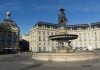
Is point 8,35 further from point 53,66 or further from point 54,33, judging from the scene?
point 53,66

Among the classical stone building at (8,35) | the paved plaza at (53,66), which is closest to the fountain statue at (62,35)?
the paved plaza at (53,66)

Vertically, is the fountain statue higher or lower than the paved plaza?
higher

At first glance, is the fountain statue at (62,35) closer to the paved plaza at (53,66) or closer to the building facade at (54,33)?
the paved plaza at (53,66)

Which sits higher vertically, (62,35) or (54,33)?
(54,33)

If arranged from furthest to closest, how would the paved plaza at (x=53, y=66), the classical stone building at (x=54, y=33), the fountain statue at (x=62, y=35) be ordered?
the classical stone building at (x=54, y=33), the fountain statue at (x=62, y=35), the paved plaza at (x=53, y=66)

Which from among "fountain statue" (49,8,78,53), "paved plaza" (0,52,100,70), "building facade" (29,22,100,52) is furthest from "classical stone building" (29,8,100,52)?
"paved plaza" (0,52,100,70)

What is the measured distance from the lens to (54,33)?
148m

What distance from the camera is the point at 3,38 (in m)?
131

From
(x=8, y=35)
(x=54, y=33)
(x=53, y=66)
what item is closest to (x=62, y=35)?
(x=53, y=66)

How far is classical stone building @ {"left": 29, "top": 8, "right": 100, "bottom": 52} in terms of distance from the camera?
463 feet

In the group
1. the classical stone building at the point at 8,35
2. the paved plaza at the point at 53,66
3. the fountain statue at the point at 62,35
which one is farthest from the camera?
the classical stone building at the point at 8,35

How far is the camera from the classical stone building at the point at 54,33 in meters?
141

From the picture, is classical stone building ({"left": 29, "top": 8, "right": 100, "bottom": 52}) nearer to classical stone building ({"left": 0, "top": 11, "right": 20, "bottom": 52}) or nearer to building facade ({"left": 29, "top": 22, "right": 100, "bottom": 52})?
building facade ({"left": 29, "top": 22, "right": 100, "bottom": 52})

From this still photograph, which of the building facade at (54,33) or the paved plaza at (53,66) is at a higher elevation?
the building facade at (54,33)
